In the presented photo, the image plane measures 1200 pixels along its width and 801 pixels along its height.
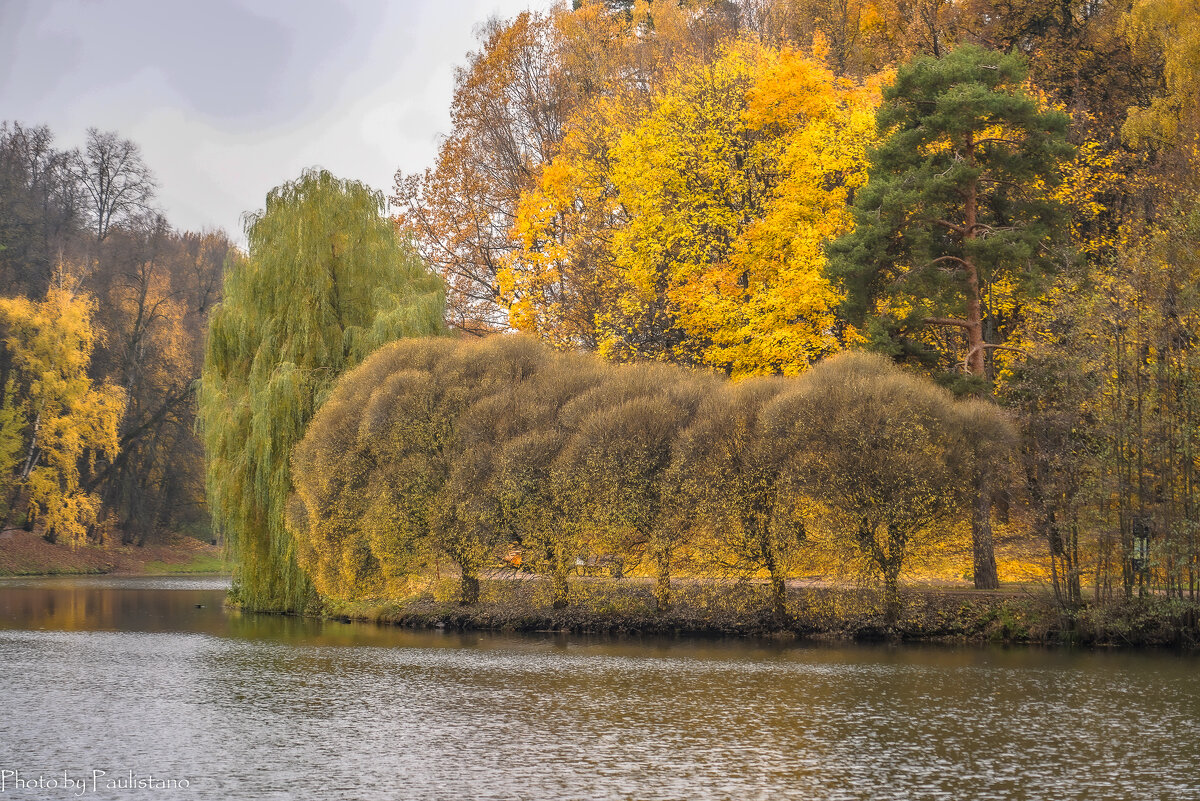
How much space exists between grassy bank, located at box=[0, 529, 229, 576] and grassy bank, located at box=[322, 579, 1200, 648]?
2175 cm

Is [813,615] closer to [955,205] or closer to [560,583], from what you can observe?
[560,583]

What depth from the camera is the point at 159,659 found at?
20859mm

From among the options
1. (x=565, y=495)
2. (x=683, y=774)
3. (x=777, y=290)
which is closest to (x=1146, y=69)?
(x=777, y=290)

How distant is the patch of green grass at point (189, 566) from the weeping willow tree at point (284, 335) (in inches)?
1078

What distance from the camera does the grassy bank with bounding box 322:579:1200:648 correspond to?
23.1 metres

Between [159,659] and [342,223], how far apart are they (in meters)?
15.6

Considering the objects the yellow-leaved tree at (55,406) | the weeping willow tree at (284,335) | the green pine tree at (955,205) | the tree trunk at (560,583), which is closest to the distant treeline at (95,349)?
the yellow-leaved tree at (55,406)

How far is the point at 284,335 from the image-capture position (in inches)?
1236

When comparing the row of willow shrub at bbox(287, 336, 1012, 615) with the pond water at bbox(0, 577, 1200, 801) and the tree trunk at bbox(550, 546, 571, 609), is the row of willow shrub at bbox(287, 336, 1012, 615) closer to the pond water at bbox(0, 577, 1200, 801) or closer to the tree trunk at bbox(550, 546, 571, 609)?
the tree trunk at bbox(550, 546, 571, 609)

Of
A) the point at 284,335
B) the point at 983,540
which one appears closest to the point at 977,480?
the point at 983,540

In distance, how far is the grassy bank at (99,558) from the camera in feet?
165

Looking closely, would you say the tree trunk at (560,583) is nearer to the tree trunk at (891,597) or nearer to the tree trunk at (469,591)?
the tree trunk at (469,591)

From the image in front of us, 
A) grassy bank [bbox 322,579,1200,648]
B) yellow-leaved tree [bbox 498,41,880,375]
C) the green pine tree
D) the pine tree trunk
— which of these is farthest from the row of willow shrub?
yellow-leaved tree [bbox 498,41,880,375]

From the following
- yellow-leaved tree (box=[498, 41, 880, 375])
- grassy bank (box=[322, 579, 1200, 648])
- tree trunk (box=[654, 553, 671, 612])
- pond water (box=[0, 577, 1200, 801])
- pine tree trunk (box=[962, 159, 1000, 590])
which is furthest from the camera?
yellow-leaved tree (box=[498, 41, 880, 375])
